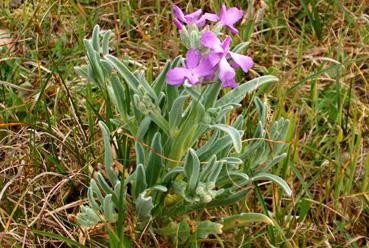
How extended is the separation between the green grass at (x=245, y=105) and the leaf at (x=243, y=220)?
0.15 feet

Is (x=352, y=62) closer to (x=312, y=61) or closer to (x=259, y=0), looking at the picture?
(x=312, y=61)

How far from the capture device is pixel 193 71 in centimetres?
160

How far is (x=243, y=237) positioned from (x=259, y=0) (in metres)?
1.24

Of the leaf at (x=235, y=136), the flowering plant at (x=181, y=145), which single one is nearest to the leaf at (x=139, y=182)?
the flowering plant at (x=181, y=145)

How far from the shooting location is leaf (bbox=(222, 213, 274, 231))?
184 centimetres

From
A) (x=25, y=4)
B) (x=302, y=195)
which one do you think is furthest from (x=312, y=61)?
(x=25, y=4)

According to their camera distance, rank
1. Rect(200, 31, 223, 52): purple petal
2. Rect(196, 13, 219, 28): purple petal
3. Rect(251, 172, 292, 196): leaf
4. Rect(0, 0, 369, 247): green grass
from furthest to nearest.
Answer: Rect(0, 0, 369, 247): green grass < Rect(251, 172, 292, 196): leaf < Rect(196, 13, 219, 28): purple petal < Rect(200, 31, 223, 52): purple petal

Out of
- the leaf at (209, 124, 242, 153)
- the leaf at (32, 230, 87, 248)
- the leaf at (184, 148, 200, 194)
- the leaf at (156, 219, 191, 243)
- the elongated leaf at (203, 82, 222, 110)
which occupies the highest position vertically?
the elongated leaf at (203, 82, 222, 110)

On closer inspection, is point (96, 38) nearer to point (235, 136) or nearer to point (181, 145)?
point (181, 145)

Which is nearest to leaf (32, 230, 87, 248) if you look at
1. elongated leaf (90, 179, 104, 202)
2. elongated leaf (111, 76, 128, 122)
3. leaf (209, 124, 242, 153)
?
elongated leaf (90, 179, 104, 202)

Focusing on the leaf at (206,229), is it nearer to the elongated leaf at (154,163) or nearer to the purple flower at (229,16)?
the elongated leaf at (154,163)

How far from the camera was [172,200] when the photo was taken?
193 centimetres

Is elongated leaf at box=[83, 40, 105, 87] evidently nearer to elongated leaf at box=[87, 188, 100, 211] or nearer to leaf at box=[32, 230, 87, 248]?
elongated leaf at box=[87, 188, 100, 211]

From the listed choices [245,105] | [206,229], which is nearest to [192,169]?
[206,229]
